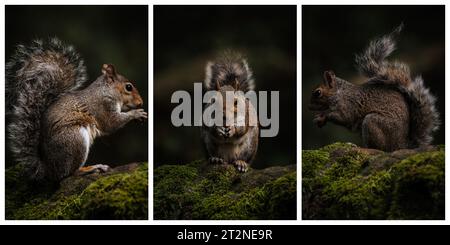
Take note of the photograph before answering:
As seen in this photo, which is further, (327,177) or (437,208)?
(327,177)

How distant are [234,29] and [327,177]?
1209mm

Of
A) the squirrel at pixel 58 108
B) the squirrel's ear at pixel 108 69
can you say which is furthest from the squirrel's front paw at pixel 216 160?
the squirrel's ear at pixel 108 69

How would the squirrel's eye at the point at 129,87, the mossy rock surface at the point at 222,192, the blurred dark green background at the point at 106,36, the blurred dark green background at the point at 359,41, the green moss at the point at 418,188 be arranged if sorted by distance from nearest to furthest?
the green moss at the point at 418,188 → the mossy rock surface at the point at 222,192 → the blurred dark green background at the point at 359,41 → the blurred dark green background at the point at 106,36 → the squirrel's eye at the point at 129,87

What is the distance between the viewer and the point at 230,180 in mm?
4250

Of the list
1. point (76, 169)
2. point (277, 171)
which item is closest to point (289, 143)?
point (277, 171)

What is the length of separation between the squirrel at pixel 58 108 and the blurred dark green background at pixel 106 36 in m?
0.06

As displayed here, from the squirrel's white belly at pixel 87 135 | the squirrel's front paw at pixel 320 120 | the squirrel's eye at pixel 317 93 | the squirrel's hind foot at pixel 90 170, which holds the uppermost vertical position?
the squirrel's eye at pixel 317 93

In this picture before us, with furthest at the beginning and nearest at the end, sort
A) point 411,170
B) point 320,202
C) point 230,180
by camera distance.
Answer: point 230,180 → point 320,202 → point 411,170

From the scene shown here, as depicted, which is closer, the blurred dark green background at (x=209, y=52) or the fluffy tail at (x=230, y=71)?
the blurred dark green background at (x=209, y=52)

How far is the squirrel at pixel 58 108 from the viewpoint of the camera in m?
4.29

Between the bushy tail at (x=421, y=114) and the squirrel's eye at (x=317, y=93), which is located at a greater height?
the squirrel's eye at (x=317, y=93)

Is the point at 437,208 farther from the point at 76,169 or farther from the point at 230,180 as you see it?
the point at 76,169

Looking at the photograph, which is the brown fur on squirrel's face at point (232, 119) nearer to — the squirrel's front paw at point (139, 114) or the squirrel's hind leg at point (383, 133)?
the squirrel's front paw at point (139, 114)

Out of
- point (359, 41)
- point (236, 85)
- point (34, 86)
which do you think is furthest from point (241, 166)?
point (34, 86)
